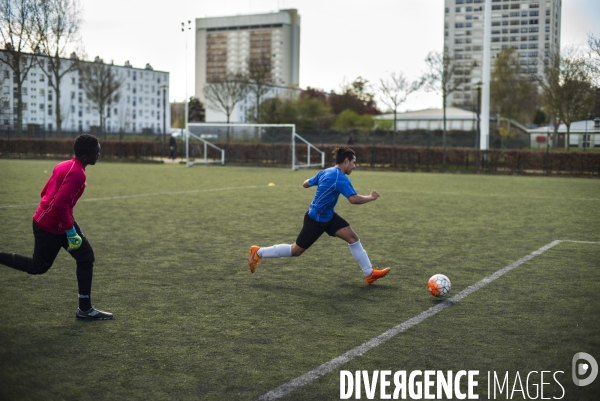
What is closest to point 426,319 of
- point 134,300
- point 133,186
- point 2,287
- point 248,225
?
point 134,300

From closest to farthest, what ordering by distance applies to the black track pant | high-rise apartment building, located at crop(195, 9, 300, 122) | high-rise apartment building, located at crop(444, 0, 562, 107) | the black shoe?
the black track pant → the black shoe → high-rise apartment building, located at crop(444, 0, 562, 107) → high-rise apartment building, located at crop(195, 9, 300, 122)

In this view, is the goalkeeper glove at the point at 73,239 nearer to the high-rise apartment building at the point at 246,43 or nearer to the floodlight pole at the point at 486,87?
the floodlight pole at the point at 486,87

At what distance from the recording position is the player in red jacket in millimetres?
5555

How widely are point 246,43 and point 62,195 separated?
531 ft

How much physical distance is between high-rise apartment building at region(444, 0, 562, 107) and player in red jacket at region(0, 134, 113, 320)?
2155 centimetres

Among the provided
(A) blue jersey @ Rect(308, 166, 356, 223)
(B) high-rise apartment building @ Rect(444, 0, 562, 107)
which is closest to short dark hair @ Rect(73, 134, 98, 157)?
(A) blue jersey @ Rect(308, 166, 356, 223)

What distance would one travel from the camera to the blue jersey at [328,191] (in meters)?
7.21

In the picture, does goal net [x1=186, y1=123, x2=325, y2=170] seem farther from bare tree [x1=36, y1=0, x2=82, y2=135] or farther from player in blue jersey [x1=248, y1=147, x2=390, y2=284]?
player in blue jersey [x1=248, y1=147, x2=390, y2=284]

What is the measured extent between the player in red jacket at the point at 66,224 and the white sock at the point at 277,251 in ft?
7.80

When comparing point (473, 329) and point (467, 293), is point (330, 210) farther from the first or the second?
point (473, 329)

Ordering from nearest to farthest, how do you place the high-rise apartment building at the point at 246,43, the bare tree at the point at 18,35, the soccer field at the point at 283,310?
the soccer field at the point at 283,310, the bare tree at the point at 18,35, the high-rise apartment building at the point at 246,43

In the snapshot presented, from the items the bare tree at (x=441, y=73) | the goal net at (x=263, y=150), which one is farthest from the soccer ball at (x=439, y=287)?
the bare tree at (x=441, y=73)

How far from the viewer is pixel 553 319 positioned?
6.10 metres

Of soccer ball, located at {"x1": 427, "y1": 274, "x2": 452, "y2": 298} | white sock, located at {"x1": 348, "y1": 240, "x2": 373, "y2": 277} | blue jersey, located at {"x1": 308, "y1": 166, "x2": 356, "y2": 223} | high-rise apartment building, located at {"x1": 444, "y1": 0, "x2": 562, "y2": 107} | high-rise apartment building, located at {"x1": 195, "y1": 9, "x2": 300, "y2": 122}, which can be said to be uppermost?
high-rise apartment building, located at {"x1": 195, "y1": 9, "x2": 300, "y2": 122}
